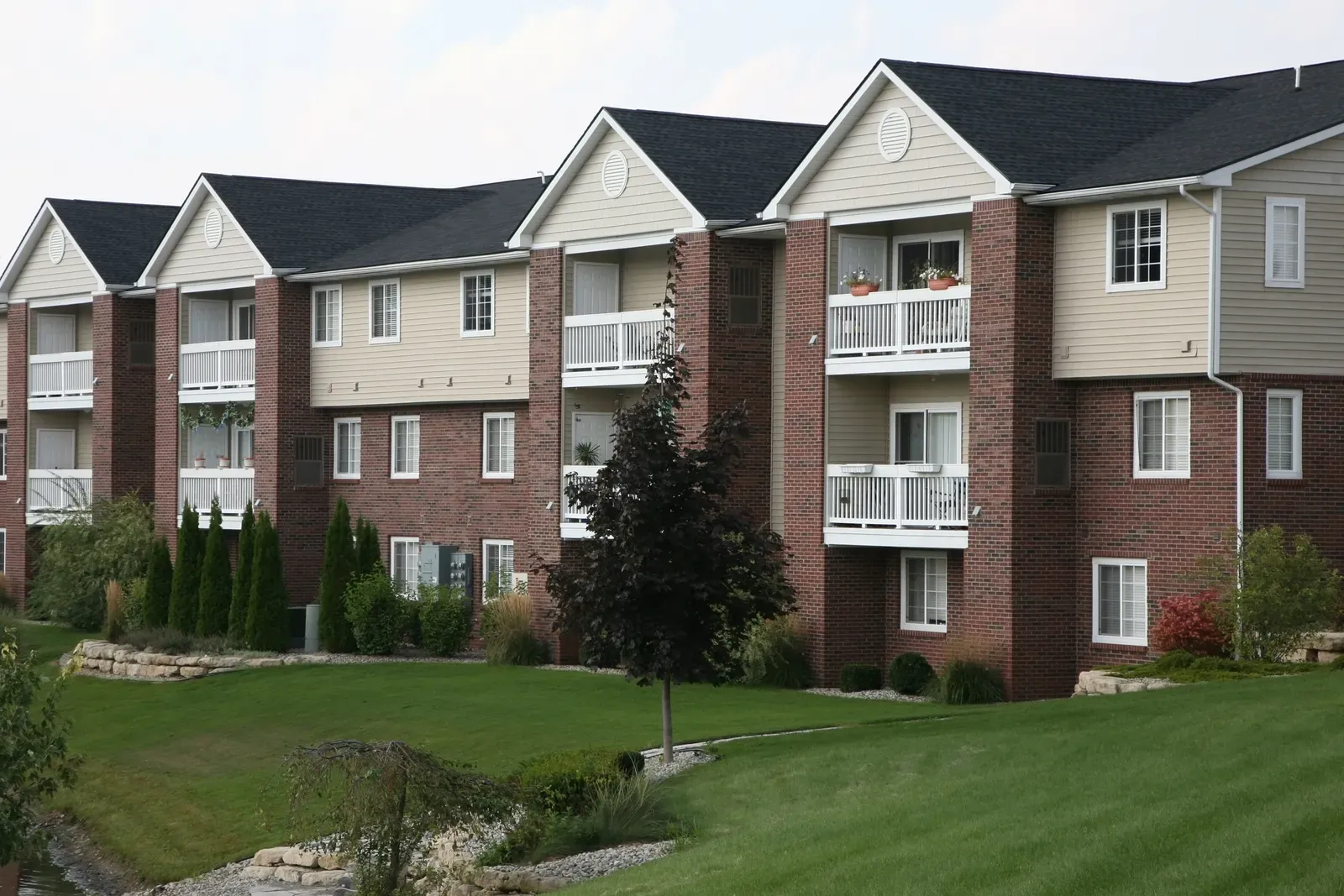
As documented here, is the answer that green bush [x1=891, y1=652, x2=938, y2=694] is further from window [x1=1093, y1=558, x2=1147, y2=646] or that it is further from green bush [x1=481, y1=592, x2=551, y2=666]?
green bush [x1=481, y1=592, x2=551, y2=666]

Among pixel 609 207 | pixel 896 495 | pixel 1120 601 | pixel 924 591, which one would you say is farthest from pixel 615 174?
pixel 1120 601

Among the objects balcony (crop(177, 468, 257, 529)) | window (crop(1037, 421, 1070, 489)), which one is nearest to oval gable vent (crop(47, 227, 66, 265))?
balcony (crop(177, 468, 257, 529))

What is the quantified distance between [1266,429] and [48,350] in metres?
36.5

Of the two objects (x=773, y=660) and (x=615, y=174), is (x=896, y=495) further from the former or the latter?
(x=615, y=174)

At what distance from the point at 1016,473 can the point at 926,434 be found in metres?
3.53

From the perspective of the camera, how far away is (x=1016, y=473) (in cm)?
3036

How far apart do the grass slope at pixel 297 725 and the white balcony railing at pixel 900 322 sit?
599cm

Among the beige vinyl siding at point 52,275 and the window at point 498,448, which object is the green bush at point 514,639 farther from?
the beige vinyl siding at point 52,275

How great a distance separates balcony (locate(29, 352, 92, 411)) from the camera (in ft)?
169

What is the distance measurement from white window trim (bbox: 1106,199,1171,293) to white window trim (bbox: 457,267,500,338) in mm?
15262

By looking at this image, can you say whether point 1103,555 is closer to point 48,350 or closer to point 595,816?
point 595,816

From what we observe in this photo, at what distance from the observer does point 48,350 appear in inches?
2126

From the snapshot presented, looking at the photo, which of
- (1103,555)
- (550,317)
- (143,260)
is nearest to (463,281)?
(550,317)

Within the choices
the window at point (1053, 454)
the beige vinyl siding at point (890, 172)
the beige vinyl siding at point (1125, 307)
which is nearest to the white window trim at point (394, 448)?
the beige vinyl siding at point (890, 172)
